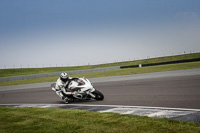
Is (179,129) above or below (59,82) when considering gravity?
below

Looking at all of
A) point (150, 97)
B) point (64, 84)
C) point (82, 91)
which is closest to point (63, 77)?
point (64, 84)

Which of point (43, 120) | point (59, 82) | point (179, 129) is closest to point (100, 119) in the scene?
point (43, 120)

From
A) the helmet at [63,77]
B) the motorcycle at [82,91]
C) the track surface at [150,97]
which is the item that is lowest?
the track surface at [150,97]

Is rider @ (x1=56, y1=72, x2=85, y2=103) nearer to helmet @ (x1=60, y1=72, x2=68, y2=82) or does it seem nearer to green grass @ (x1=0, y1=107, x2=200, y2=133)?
helmet @ (x1=60, y1=72, x2=68, y2=82)

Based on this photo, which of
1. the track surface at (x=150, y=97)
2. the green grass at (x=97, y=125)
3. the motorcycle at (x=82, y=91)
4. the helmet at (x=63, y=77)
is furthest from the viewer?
the helmet at (x=63, y=77)

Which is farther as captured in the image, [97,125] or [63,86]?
[63,86]

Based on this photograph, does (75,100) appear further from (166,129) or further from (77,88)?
(166,129)

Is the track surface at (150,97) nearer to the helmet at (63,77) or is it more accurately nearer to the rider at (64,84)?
the rider at (64,84)

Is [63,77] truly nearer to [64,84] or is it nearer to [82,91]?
[64,84]

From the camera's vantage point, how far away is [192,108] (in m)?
7.14

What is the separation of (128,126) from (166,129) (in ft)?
2.93

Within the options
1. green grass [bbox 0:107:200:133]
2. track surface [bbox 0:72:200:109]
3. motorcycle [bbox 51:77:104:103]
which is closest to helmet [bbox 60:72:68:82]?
motorcycle [bbox 51:77:104:103]

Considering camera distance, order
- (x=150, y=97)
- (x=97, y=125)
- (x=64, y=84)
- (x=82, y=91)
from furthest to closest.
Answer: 1. (x=64, y=84)
2. (x=82, y=91)
3. (x=150, y=97)
4. (x=97, y=125)

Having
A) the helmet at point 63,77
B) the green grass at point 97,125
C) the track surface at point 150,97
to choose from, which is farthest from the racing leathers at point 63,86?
the green grass at point 97,125
